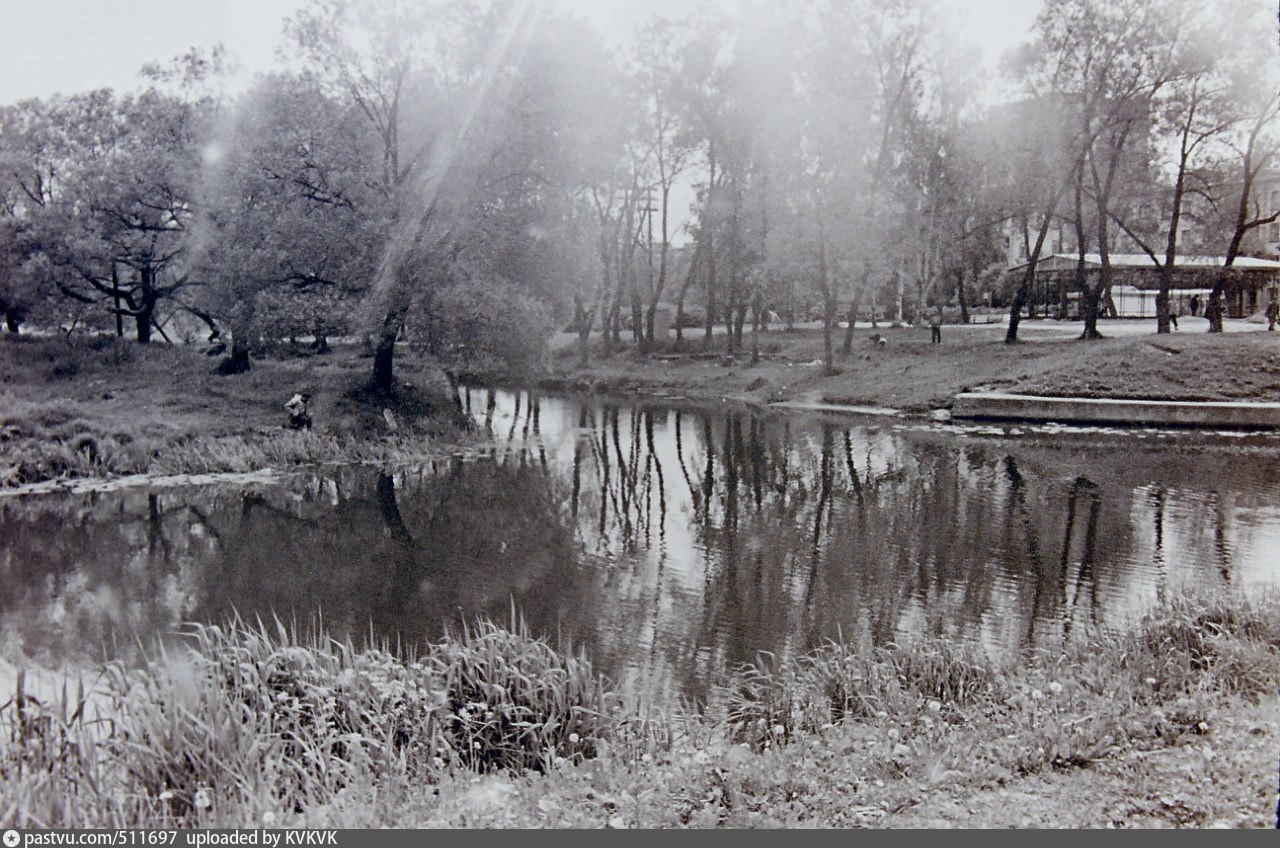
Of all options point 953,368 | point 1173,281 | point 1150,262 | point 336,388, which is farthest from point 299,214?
point 1173,281

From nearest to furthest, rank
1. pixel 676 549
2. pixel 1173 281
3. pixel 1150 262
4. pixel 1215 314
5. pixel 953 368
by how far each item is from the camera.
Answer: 1. pixel 676 549
2. pixel 1215 314
3. pixel 953 368
4. pixel 1150 262
5. pixel 1173 281

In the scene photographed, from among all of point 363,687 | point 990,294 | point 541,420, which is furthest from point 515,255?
point 990,294

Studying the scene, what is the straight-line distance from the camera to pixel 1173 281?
133 feet

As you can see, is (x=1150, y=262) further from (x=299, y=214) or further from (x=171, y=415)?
(x=171, y=415)

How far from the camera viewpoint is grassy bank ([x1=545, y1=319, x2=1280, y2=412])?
24.5m

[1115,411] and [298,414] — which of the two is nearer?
[298,414]

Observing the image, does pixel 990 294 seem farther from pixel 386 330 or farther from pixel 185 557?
pixel 185 557

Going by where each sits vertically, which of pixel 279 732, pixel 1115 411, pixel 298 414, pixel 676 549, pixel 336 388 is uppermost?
pixel 336 388

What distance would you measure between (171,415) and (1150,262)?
37000 millimetres

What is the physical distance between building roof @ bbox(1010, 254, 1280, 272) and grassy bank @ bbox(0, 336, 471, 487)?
24.5m

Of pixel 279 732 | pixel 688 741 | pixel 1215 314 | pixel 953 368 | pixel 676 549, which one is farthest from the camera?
pixel 953 368

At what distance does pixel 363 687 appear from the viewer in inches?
255

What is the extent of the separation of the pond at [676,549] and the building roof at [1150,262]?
1544 centimetres

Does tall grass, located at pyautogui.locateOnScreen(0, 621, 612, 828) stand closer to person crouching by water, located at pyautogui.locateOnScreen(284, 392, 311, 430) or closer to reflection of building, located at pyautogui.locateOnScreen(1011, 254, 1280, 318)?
person crouching by water, located at pyautogui.locateOnScreen(284, 392, 311, 430)
